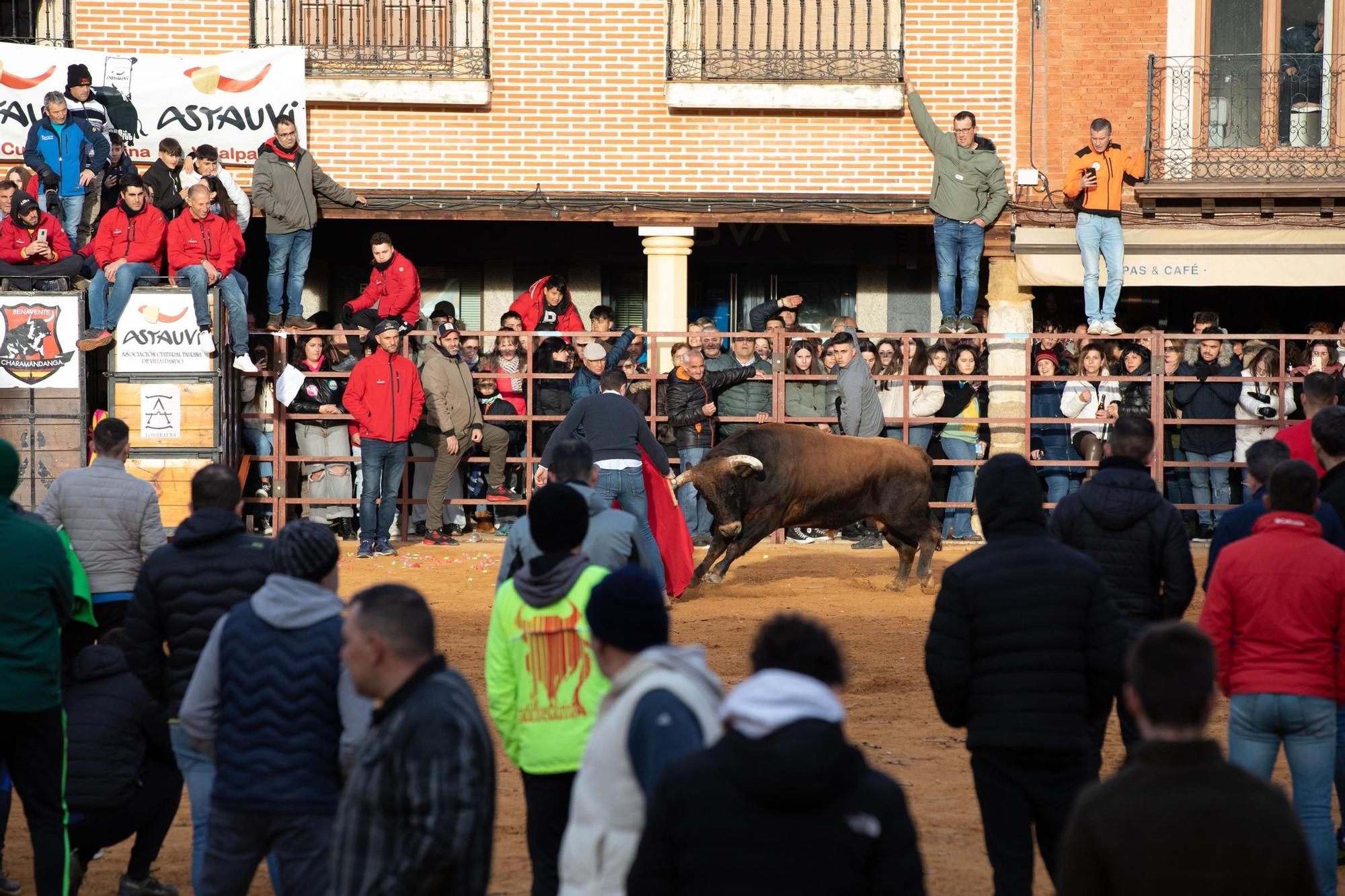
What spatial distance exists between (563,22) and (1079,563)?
14.4 meters

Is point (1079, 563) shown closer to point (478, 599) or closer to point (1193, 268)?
point (478, 599)

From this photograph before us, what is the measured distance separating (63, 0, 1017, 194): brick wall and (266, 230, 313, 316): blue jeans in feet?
5.10

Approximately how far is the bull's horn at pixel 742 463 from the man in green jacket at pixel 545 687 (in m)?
8.09

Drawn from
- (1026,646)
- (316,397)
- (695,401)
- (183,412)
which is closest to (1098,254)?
(695,401)

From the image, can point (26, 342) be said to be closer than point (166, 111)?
Yes

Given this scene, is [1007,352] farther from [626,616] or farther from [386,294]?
[626,616]

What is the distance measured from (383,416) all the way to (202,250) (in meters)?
2.33

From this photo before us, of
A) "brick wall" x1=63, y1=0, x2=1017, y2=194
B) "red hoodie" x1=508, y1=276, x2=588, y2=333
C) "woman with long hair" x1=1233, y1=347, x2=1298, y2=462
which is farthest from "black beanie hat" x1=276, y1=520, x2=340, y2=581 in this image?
"brick wall" x1=63, y1=0, x2=1017, y2=194

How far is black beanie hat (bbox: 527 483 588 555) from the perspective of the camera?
511cm

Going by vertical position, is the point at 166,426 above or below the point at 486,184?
below

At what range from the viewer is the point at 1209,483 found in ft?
54.7

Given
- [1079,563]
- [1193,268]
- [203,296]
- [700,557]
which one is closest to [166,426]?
[203,296]

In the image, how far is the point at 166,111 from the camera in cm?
1727

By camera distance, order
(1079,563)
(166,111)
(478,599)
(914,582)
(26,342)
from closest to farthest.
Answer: (1079,563), (478,599), (914,582), (26,342), (166,111)
